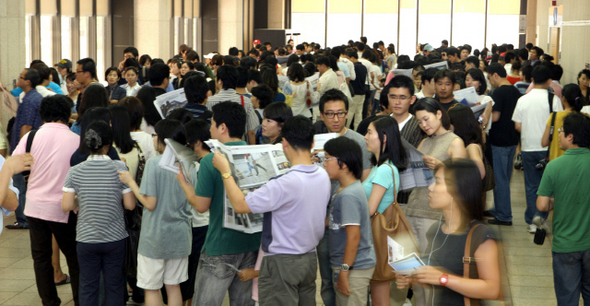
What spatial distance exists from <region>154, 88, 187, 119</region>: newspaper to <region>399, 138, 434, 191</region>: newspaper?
93.9 inches

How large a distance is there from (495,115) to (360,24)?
22.7m

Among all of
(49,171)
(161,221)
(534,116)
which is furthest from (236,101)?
(534,116)

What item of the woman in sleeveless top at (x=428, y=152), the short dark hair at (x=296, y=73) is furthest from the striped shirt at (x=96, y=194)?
the short dark hair at (x=296, y=73)

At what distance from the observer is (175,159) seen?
3.86m

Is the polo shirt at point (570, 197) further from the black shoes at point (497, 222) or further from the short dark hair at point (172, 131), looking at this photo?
the black shoes at point (497, 222)

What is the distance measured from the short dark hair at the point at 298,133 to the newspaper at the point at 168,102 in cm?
249

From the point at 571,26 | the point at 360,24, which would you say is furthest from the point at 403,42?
the point at 571,26

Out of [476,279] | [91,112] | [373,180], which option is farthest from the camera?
[91,112]

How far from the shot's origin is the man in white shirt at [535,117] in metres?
7.32

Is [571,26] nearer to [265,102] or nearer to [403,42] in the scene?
[265,102]

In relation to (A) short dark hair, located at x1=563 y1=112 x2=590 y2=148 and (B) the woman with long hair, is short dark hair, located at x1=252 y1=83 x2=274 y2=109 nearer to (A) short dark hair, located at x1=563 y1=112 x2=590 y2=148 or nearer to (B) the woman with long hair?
(B) the woman with long hair

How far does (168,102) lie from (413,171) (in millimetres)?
2512

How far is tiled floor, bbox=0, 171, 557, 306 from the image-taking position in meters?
5.47

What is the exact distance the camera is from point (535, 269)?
6.31 meters
